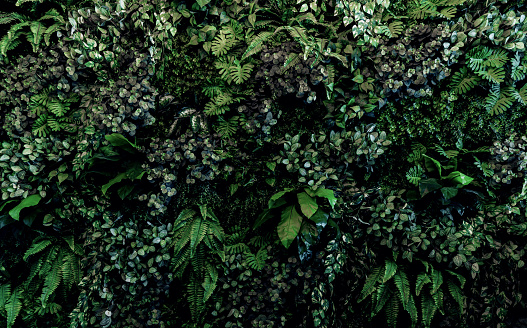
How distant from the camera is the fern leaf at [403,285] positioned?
345 cm

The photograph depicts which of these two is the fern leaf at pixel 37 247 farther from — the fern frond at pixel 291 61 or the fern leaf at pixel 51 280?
the fern frond at pixel 291 61

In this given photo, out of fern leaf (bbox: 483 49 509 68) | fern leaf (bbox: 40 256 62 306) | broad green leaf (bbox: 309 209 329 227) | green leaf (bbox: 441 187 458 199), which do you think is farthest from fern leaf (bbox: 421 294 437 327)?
fern leaf (bbox: 40 256 62 306)

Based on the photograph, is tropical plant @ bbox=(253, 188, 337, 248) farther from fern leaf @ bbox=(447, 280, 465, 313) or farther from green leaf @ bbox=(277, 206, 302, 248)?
fern leaf @ bbox=(447, 280, 465, 313)

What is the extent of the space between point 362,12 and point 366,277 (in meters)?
2.84

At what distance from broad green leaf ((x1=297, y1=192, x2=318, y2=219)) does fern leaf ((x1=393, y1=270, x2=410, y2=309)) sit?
47.2 inches

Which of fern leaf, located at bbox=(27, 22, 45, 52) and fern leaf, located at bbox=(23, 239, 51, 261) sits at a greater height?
fern leaf, located at bbox=(27, 22, 45, 52)

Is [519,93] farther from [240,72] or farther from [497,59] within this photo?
[240,72]

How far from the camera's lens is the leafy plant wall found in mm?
3516

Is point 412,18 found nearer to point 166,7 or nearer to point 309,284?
point 166,7

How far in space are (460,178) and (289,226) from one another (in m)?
1.81

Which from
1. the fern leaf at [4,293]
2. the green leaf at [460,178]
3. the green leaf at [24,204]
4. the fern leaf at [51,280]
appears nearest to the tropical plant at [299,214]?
the green leaf at [460,178]

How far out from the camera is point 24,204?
3.58 m

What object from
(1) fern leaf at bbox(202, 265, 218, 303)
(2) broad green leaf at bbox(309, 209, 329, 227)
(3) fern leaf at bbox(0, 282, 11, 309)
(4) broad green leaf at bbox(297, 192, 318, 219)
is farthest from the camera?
(3) fern leaf at bbox(0, 282, 11, 309)

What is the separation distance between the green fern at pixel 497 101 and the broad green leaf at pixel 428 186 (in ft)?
3.34
